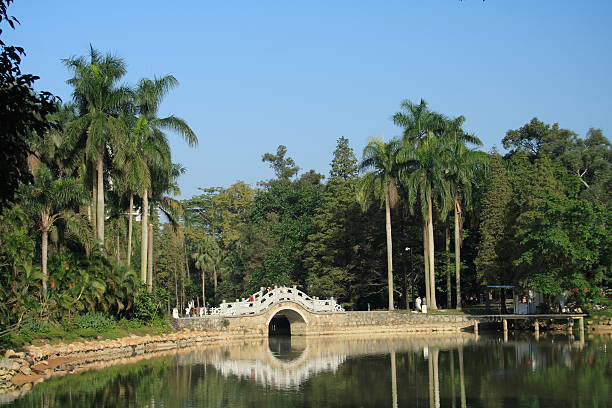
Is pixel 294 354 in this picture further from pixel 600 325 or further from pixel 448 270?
pixel 600 325

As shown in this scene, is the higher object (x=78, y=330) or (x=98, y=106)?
(x=98, y=106)

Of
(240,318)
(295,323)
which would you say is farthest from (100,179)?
(295,323)

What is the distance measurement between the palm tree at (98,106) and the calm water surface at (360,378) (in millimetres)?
9750

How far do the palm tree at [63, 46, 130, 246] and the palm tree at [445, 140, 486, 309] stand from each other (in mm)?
20573

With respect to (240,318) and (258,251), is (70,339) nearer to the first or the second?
(240,318)

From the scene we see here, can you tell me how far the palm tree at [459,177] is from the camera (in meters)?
50.8

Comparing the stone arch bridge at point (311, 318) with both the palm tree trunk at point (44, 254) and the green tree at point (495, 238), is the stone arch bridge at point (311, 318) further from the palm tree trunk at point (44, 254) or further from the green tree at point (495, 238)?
the palm tree trunk at point (44, 254)

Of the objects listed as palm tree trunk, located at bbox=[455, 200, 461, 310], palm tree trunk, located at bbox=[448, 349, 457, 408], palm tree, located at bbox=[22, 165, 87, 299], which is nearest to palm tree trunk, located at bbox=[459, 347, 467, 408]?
palm tree trunk, located at bbox=[448, 349, 457, 408]

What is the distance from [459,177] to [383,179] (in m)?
4.75

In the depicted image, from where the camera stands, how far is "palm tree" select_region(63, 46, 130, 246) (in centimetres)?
3922

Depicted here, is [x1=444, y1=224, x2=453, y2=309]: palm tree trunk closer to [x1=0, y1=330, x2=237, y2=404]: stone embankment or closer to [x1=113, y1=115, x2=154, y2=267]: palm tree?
[x1=0, y1=330, x2=237, y2=404]: stone embankment

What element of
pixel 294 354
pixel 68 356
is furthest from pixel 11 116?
pixel 294 354

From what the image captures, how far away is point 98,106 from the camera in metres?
40.7

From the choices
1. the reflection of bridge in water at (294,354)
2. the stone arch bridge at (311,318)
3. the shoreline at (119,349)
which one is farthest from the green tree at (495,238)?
the reflection of bridge in water at (294,354)
